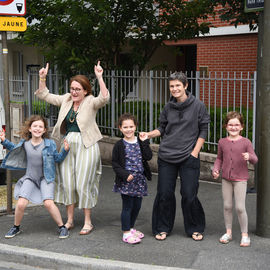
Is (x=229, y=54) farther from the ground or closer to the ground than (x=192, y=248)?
farther from the ground

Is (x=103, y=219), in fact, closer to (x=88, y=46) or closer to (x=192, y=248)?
(x=192, y=248)

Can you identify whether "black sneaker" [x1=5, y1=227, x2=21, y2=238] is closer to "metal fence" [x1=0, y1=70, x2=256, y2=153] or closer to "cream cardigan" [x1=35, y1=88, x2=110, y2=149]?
"cream cardigan" [x1=35, y1=88, x2=110, y2=149]

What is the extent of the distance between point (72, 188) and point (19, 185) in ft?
1.87

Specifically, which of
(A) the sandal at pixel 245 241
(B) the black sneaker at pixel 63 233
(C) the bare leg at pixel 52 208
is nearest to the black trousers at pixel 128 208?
(B) the black sneaker at pixel 63 233

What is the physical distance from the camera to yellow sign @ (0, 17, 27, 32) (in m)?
6.31

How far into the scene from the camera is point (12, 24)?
6.37m

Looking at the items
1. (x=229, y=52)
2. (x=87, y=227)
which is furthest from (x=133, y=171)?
(x=229, y=52)

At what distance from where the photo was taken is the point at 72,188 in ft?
18.7

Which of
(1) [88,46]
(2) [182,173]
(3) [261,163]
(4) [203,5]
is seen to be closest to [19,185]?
(2) [182,173]

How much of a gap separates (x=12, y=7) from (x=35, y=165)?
6.64 ft

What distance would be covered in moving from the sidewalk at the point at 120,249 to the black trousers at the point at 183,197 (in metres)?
0.15

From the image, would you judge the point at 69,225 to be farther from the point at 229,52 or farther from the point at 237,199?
the point at 229,52

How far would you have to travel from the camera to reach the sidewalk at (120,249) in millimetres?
4750

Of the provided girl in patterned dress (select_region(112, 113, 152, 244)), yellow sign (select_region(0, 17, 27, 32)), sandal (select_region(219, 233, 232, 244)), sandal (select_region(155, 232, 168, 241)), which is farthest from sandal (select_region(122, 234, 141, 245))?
yellow sign (select_region(0, 17, 27, 32))
